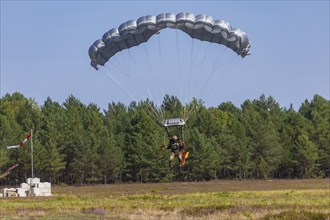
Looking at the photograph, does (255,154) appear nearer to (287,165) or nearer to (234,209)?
(287,165)

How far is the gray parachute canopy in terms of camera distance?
35531 millimetres

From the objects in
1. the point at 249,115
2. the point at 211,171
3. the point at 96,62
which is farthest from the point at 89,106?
the point at 96,62

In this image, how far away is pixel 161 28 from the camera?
35688mm

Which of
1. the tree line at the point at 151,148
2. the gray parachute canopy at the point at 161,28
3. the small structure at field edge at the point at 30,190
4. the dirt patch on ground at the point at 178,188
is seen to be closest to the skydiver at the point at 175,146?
the gray parachute canopy at the point at 161,28

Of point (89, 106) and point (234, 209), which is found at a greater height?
point (89, 106)

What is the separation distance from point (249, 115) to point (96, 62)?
322 feet

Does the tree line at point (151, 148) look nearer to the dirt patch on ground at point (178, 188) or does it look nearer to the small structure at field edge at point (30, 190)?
the dirt patch on ground at point (178, 188)

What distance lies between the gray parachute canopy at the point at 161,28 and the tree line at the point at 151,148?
58.5 m

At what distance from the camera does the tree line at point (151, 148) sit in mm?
105188

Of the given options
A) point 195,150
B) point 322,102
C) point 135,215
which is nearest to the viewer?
point 135,215

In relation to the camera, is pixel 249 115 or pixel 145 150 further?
pixel 249 115

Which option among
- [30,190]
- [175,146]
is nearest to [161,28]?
[175,146]

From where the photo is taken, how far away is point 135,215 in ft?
117

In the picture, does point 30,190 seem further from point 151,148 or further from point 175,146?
point 151,148
